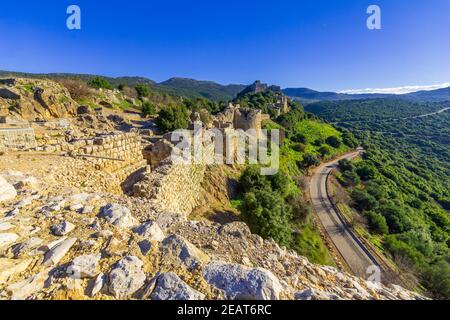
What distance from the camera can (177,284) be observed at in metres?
2.26

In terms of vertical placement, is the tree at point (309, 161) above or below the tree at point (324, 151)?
below

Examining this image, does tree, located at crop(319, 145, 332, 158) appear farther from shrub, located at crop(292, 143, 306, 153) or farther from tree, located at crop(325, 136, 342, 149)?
tree, located at crop(325, 136, 342, 149)

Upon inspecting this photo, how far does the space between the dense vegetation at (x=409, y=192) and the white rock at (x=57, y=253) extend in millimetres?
16452

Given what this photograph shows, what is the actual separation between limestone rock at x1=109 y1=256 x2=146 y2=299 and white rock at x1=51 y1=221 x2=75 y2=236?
1.02 metres

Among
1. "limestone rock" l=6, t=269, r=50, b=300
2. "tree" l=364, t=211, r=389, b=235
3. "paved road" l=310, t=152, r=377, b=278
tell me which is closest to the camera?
"limestone rock" l=6, t=269, r=50, b=300

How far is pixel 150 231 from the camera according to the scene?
3.12m

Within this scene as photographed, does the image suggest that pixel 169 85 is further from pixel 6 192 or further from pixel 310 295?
pixel 310 295

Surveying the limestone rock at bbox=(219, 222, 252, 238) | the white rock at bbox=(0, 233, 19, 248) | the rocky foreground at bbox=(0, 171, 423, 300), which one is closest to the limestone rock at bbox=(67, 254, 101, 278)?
the rocky foreground at bbox=(0, 171, 423, 300)

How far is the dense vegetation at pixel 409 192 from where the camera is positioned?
50.0ft

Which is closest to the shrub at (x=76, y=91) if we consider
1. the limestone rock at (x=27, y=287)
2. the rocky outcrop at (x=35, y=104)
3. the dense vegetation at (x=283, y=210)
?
the rocky outcrop at (x=35, y=104)

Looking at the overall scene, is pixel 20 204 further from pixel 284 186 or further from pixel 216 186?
pixel 284 186

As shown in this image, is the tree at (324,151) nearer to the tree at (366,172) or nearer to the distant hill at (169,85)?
the tree at (366,172)

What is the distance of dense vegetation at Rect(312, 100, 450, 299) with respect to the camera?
50.0 ft
